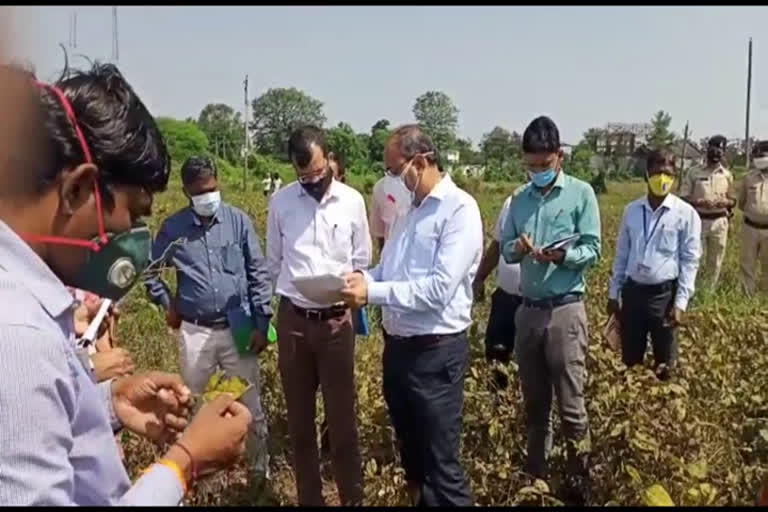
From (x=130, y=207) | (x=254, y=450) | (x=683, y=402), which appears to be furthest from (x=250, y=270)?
(x=130, y=207)

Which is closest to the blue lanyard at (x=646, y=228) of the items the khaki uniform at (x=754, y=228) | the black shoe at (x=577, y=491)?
the black shoe at (x=577, y=491)

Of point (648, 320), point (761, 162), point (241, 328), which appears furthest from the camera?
point (761, 162)

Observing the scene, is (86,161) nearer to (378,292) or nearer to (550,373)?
(378,292)

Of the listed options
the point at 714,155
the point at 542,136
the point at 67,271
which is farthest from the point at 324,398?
the point at 714,155

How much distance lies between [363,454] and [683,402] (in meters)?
1.50

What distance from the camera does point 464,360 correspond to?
3.37 meters

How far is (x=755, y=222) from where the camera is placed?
766 centimetres

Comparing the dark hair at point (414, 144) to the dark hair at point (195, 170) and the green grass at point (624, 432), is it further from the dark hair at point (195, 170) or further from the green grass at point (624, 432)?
the green grass at point (624, 432)

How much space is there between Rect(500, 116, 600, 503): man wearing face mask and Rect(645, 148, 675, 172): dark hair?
3.46ft

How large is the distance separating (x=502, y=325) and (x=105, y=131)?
3.67 m

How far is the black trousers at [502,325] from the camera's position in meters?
4.73

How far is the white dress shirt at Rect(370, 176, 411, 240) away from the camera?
201 inches

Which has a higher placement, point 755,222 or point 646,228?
point 646,228

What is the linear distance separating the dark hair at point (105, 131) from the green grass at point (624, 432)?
215 centimetres
